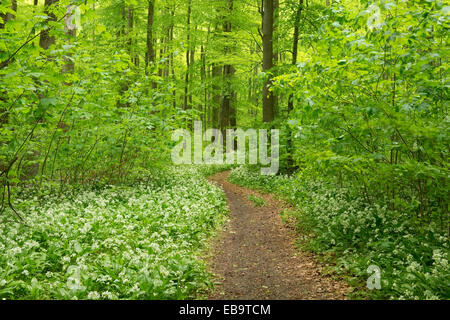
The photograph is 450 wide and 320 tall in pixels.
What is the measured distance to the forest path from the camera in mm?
4837

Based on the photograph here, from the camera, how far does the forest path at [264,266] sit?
4.84 meters

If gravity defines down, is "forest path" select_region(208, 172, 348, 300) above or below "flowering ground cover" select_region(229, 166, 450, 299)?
below

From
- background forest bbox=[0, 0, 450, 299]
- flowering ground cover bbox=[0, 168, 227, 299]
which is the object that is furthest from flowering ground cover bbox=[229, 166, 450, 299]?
flowering ground cover bbox=[0, 168, 227, 299]

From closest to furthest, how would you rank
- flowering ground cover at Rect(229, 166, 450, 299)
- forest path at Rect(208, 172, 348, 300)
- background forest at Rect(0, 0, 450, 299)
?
flowering ground cover at Rect(229, 166, 450, 299) → background forest at Rect(0, 0, 450, 299) → forest path at Rect(208, 172, 348, 300)

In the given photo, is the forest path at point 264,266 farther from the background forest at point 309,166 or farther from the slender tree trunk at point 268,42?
the slender tree trunk at point 268,42

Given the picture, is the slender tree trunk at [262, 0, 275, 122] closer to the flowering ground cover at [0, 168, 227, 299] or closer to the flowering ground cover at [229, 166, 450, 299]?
the flowering ground cover at [229, 166, 450, 299]

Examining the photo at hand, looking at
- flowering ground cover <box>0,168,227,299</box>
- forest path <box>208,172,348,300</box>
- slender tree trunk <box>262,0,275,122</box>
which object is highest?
slender tree trunk <box>262,0,275,122</box>

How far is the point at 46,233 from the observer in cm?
571

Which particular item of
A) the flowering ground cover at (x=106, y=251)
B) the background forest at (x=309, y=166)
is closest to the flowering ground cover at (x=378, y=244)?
the background forest at (x=309, y=166)

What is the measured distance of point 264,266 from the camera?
19.8 ft

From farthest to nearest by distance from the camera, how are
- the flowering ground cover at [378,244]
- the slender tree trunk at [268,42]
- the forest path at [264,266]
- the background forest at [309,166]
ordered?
the slender tree trunk at [268,42] → the forest path at [264,266] → the background forest at [309,166] → the flowering ground cover at [378,244]

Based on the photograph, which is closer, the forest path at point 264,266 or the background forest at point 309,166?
the background forest at point 309,166
